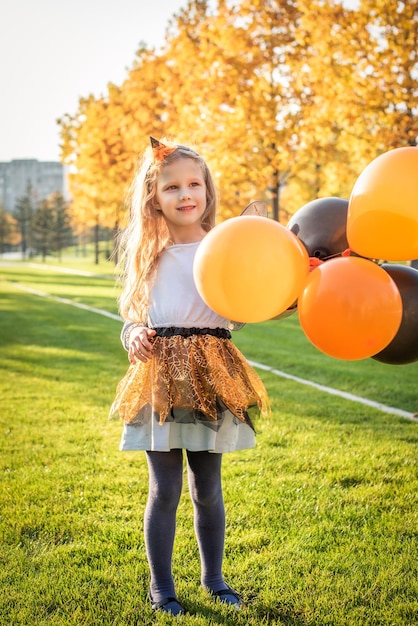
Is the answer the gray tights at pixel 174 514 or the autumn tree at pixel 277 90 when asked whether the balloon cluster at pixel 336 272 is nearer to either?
the gray tights at pixel 174 514

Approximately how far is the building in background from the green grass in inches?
5640

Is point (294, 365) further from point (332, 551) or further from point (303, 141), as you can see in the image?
point (303, 141)

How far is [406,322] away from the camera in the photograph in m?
2.15

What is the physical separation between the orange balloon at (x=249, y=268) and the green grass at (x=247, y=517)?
39.3 inches

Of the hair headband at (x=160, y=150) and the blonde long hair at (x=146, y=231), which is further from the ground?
the hair headband at (x=160, y=150)

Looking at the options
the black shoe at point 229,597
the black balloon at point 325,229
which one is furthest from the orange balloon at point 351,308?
the black shoe at point 229,597

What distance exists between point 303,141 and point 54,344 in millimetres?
6133

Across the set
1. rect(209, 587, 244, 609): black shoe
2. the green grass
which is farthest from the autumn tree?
rect(209, 587, 244, 609): black shoe

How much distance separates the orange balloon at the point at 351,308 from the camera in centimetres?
193

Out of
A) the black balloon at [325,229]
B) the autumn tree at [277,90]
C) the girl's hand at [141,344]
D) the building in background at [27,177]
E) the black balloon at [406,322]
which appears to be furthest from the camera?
the building in background at [27,177]

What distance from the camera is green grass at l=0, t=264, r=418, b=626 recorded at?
2297mm

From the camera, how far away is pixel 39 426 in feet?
15.5

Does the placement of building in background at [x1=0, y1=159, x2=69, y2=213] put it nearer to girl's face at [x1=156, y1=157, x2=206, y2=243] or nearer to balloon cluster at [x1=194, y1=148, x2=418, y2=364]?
girl's face at [x1=156, y1=157, x2=206, y2=243]

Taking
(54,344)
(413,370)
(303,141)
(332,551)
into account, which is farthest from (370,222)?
(303,141)
